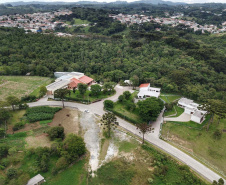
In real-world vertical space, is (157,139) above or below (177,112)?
below

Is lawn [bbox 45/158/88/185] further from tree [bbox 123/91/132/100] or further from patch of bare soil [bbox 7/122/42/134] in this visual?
tree [bbox 123/91/132/100]

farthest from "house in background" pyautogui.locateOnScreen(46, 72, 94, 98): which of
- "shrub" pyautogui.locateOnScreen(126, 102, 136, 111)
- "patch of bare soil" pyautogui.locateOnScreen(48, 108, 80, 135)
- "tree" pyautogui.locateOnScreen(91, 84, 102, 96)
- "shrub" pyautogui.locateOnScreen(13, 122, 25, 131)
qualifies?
"shrub" pyautogui.locateOnScreen(126, 102, 136, 111)

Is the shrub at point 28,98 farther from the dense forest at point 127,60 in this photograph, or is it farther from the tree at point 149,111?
the tree at point 149,111

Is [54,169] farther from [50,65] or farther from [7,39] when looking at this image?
[7,39]

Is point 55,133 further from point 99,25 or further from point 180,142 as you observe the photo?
point 99,25

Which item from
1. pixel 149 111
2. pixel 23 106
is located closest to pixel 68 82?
pixel 23 106

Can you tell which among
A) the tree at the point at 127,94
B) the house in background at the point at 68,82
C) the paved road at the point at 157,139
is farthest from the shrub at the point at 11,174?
the tree at the point at 127,94
